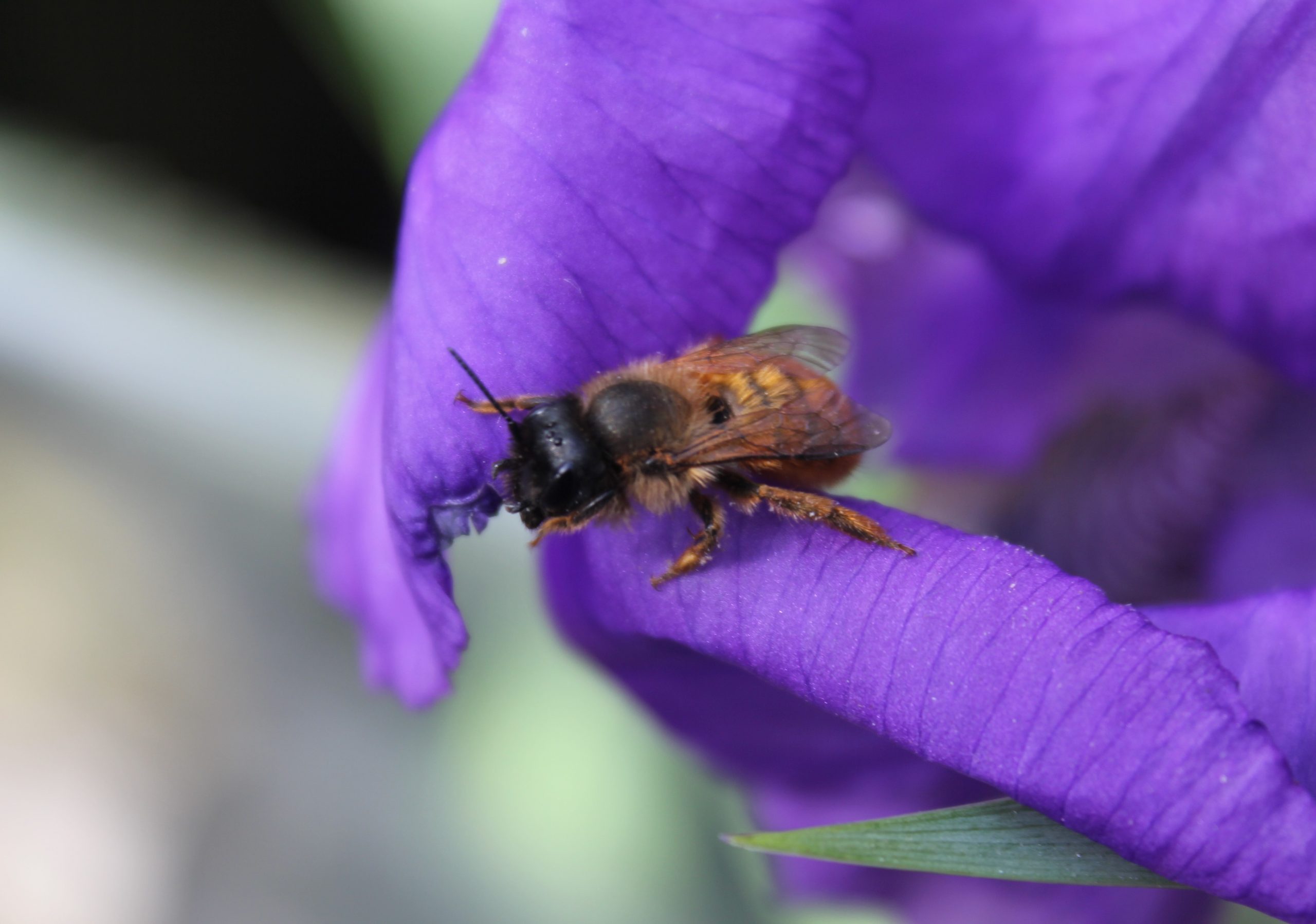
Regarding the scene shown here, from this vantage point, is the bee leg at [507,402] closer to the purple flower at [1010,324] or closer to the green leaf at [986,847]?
the purple flower at [1010,324]

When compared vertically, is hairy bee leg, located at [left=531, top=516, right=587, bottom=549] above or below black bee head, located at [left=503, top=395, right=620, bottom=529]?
below

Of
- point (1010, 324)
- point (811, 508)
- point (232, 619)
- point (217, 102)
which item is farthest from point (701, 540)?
point (217, 102)

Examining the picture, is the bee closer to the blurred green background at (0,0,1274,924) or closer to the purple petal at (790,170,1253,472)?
the purple petal at (790,170,1253,472)

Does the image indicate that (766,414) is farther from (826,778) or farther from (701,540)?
(826,778)

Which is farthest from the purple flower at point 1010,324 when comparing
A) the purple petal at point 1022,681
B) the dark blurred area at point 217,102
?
the dark blurred area at point 217,102

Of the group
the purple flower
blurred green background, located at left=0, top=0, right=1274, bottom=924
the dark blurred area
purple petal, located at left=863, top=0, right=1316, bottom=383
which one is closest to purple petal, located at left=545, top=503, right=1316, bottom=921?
the purple flower
